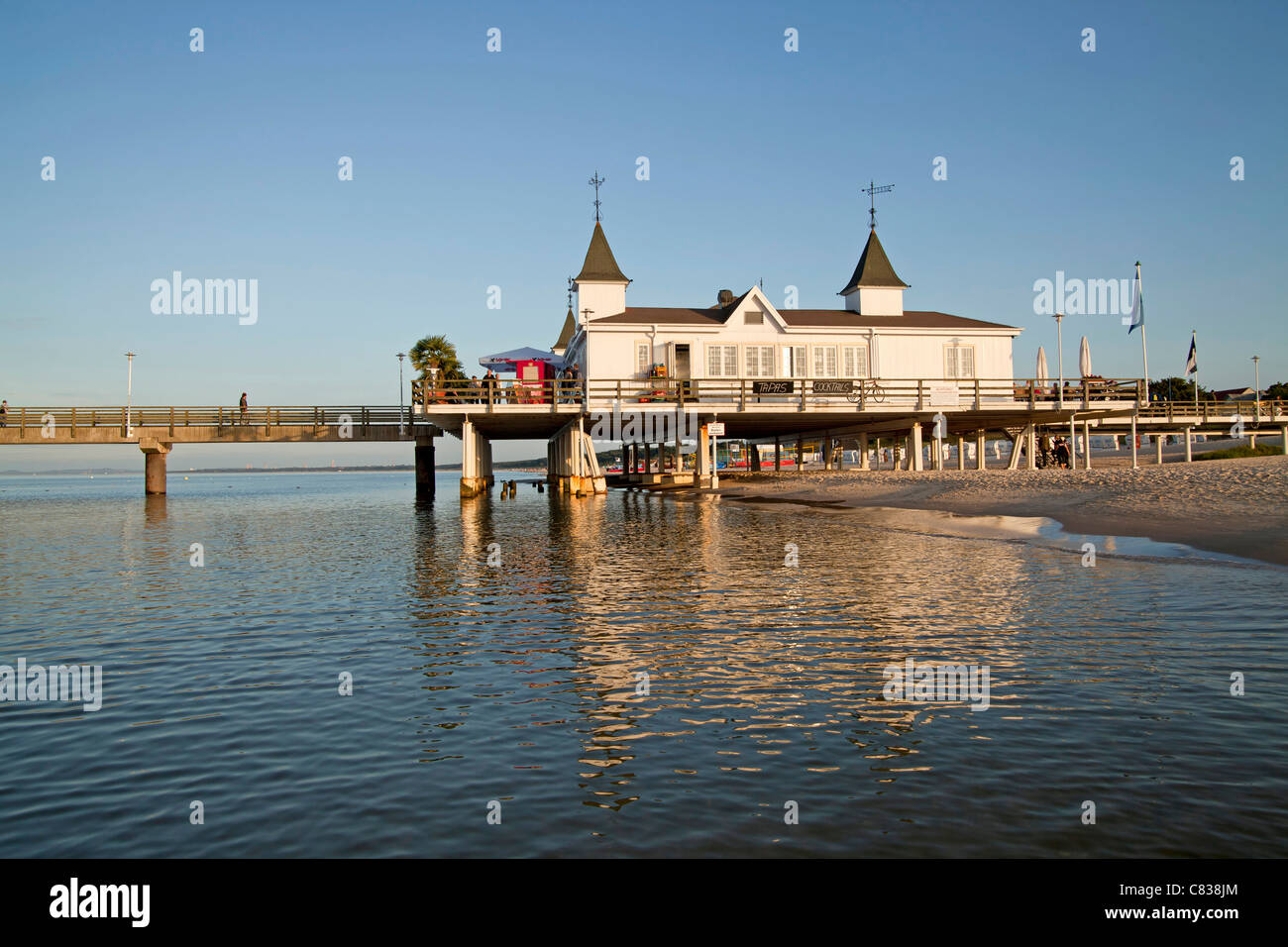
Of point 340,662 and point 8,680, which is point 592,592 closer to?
point 340,662

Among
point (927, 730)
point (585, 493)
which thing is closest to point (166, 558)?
point (927, 730)

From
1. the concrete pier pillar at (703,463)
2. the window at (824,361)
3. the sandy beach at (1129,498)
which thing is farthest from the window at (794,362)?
the sandy beach at (1129,498)

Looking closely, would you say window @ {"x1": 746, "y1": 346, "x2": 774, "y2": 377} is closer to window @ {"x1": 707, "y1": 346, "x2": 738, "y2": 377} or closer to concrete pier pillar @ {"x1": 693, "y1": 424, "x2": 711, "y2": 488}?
window @ {"x1": 707, "y1": 346, "x2": 738, "y2": 377}

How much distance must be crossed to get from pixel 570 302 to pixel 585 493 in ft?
117

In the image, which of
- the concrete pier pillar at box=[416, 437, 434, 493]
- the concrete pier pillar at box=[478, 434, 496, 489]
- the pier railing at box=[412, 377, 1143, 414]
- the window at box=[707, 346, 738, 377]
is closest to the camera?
the pier railing at box=[412, 377, 1143, 414]

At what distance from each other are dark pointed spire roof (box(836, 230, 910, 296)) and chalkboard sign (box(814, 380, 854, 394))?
29.0 feet

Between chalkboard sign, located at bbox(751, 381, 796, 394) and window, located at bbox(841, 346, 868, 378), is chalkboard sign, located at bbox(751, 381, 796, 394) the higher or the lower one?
the lower one

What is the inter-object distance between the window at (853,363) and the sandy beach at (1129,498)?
20.2 feet

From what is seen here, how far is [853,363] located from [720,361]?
7065 mm

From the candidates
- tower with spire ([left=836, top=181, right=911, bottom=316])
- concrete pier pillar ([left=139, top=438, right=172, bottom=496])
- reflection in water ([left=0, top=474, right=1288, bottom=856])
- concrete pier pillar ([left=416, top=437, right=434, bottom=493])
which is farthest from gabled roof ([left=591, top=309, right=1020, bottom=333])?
concrete pier pillar ([left=139, top=438, right=172, bottom=496])

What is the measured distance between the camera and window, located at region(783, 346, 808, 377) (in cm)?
4459

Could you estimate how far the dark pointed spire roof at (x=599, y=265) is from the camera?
162 feet

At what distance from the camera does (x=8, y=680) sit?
954 centimetres

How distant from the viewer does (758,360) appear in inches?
1740
